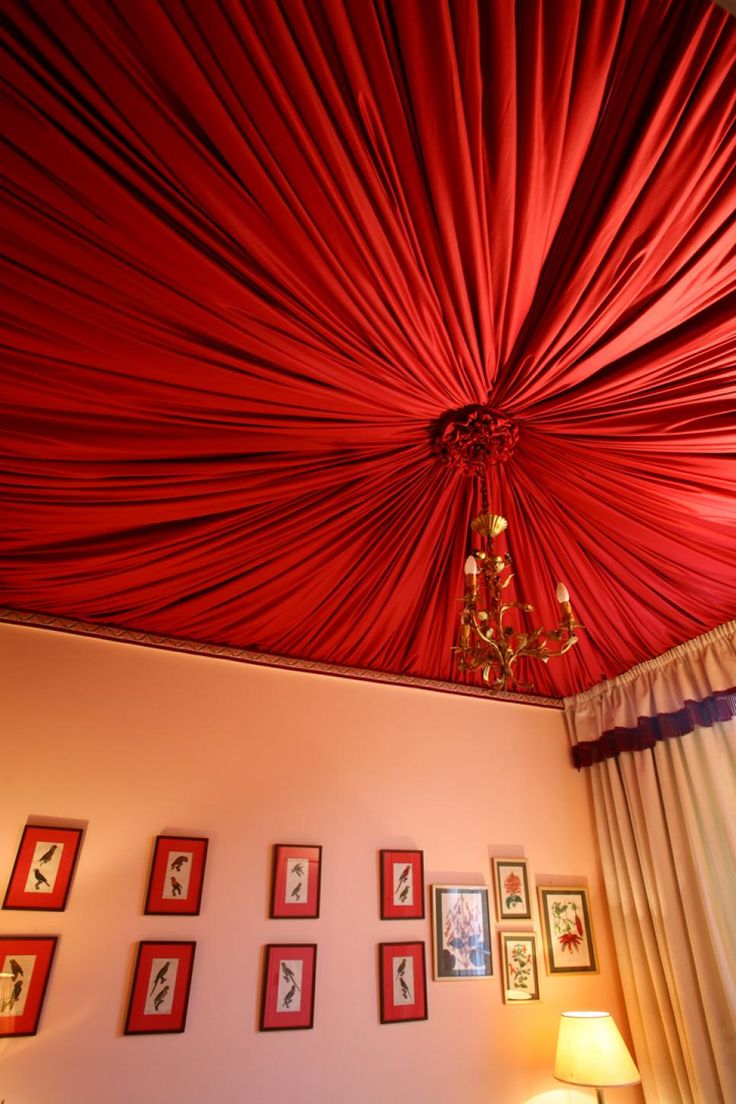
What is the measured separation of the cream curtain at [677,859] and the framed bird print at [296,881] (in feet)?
5.77

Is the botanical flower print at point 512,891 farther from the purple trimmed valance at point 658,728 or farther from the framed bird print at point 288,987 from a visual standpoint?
the framed bird print at point 288,987

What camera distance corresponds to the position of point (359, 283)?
150 centimetres

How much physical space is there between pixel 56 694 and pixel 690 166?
3.07 m

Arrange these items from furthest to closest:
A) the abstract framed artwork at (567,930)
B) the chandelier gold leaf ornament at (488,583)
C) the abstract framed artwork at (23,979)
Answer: the abstract framed artwork at (567,930)
the abstract framed artwork at (23,979)
the chandelier gold leaf ornament at (488,583)

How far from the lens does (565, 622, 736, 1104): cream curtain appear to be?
111 inches

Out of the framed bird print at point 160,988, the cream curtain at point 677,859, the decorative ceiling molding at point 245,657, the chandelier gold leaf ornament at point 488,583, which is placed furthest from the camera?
the decorative ceiling molding at point 245,657

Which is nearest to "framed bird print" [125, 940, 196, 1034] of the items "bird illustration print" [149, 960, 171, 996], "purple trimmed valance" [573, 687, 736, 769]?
"bird illustration print" [149, 960, 171, 996]

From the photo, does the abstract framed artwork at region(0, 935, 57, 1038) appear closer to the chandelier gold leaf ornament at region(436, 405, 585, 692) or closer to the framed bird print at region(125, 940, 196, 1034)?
the framed bird print at region(125, 940, 196, 1034)

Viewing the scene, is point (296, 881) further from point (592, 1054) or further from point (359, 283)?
point (359, 283)

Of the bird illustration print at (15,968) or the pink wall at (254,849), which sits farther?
the pink wall at (254,849)

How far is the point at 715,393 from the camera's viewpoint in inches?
70.7

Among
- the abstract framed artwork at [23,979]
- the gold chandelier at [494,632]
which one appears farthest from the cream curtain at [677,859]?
the abstract framed artwork at [23,979]

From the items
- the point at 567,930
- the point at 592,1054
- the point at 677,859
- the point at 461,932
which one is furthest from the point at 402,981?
the point at 677,859

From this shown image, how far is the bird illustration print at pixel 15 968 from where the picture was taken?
2367 mm
